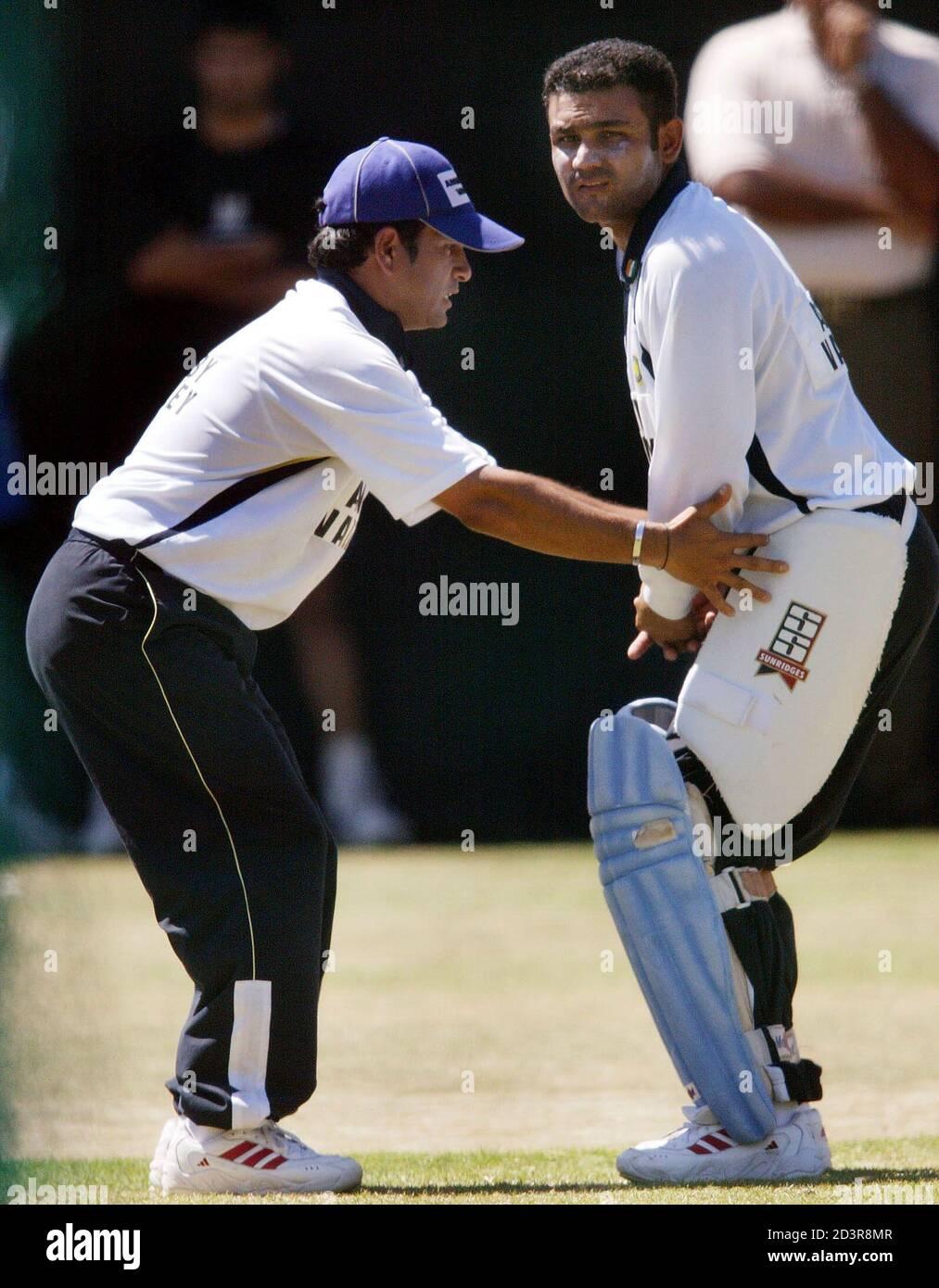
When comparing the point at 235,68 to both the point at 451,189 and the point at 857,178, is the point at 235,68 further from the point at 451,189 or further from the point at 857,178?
the point at 451,189

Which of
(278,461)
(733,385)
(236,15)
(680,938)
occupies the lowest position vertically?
→ (680,938)

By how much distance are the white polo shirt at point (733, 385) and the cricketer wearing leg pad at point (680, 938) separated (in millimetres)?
323

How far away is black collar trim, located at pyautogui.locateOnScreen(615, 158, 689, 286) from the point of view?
3543 millimetres

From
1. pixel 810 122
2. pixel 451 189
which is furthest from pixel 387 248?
pixel 810 122

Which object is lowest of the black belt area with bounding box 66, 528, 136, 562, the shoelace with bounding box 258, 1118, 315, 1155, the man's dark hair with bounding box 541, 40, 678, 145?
the shoelace with bounding box 258, 1118, 315, 1155

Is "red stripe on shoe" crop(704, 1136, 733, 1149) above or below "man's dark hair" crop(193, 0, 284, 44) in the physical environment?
below

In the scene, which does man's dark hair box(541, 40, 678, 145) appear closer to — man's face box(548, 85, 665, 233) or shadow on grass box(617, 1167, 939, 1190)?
man's face box(548, 85, 665, 233)

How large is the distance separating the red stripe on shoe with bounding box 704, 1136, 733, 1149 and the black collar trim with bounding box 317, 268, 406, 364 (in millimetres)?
1496

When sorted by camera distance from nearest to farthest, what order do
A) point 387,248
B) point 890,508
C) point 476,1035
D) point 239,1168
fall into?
1. point 239,1168
2. point 890,508
3. point 387,248
4. point 476,1035

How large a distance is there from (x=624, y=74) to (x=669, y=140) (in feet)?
0.50

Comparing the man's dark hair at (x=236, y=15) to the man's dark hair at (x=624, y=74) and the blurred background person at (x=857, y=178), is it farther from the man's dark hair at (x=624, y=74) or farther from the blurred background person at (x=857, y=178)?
the man's dark hair at (x=624, y=74)

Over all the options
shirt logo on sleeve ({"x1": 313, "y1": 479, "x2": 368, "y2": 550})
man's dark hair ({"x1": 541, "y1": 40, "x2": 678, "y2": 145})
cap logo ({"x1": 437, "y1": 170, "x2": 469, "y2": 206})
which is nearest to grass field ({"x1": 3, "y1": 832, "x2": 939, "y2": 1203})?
shirt logo on sleeve ({"x1": 313, "y1": 479, "x2": 368, "y2": 550})

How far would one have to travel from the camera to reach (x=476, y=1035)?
5.15 m
